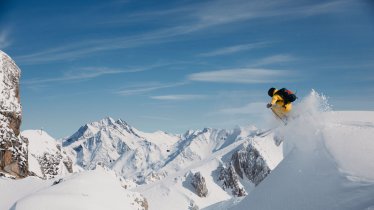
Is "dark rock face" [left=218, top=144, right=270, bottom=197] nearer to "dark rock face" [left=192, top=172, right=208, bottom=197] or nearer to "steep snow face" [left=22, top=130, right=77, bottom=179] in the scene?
"dark rock face" [left=192, top=172, right=208, bottom=197]

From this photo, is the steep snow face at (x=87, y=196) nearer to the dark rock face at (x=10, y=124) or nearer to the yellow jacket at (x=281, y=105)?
the yellow jacket at (x=281, y=105)

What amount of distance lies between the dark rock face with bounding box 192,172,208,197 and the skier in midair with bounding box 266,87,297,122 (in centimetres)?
12025

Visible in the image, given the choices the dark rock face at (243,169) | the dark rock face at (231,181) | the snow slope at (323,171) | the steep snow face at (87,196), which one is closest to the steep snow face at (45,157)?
the steep snow face at (87,196)

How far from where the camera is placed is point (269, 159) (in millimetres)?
150250

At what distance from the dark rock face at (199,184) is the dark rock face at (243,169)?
12.4m

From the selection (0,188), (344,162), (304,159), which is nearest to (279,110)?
(304,159)

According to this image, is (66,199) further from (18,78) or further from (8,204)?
(18,78)

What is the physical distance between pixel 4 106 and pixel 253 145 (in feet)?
381

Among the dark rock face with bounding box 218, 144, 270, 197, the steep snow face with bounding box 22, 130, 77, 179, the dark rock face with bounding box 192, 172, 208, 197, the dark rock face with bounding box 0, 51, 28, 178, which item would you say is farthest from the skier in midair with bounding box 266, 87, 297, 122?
the dark rock face with bounding box 218, 144, 270, 197

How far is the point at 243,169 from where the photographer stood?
509ft

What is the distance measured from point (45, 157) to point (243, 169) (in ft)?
310

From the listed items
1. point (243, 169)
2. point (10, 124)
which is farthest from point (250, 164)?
point (10, 124)

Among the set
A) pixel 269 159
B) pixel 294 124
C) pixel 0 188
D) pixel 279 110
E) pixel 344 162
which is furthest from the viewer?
pixel 269 159

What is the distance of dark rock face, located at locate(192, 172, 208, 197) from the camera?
138 m
